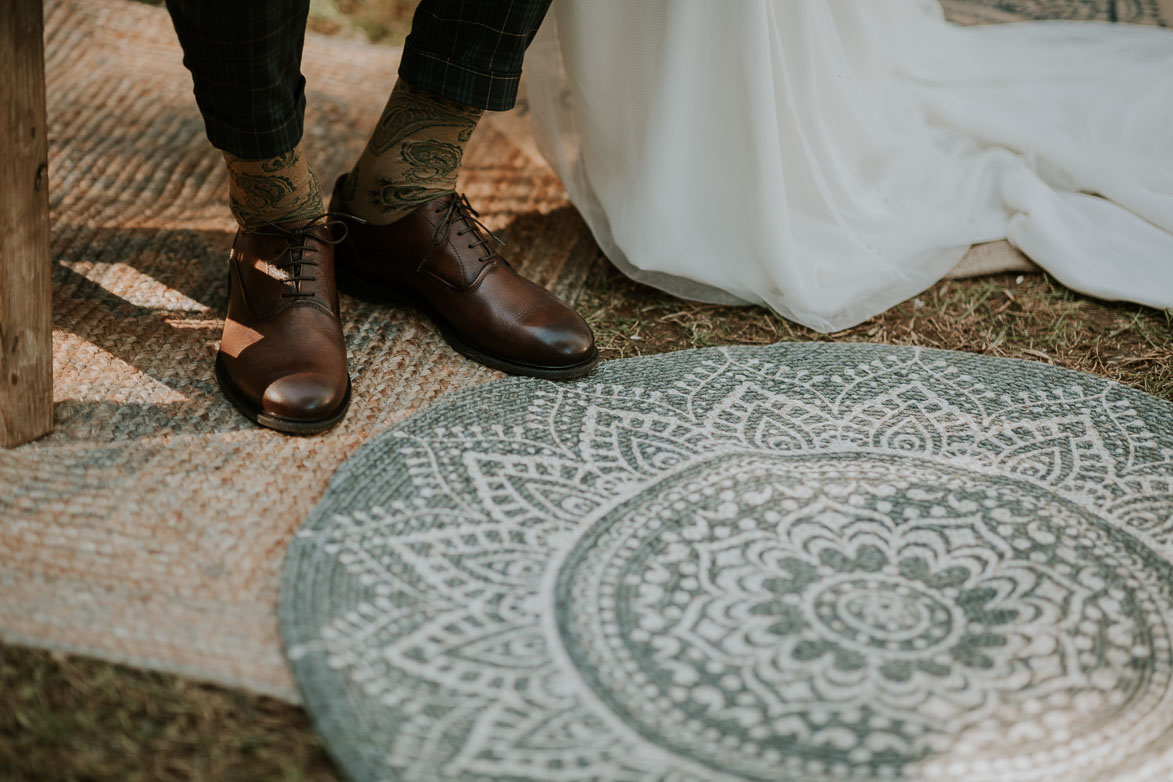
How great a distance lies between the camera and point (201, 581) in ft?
2.52

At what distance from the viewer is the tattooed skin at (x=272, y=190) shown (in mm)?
972

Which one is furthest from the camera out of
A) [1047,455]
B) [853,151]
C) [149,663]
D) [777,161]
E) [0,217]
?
[853,151]

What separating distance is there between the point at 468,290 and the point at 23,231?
1.42 ft

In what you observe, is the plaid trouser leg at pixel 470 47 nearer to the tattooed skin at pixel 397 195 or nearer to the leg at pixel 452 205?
the leg at pixel 452 205

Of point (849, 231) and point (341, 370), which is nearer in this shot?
point (341, 370)

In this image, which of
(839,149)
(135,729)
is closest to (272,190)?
(135,729)

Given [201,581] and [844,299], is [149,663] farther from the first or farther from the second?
[844,299]

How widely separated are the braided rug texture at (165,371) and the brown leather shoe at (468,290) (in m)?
0.04

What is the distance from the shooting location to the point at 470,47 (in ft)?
3.41

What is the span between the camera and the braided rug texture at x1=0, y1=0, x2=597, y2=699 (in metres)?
0.74

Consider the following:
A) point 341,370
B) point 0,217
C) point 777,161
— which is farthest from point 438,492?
point 777,161

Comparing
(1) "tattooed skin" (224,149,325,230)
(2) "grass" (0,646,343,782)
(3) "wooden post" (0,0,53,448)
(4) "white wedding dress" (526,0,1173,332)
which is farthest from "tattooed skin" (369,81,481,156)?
(2) "grass" (0,646,343,782)

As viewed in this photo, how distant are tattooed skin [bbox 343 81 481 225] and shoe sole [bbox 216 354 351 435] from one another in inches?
9.3

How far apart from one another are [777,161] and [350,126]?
75 cm
